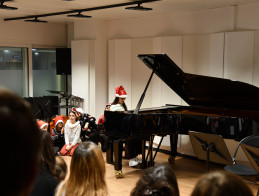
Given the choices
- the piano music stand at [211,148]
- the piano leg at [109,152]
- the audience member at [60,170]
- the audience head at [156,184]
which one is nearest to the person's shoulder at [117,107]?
the piano leg at [109,152]

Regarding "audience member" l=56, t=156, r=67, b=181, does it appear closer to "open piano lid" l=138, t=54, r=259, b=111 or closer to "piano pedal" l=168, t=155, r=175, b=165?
"open piano lid" l=138, t=54, r=259, b=111

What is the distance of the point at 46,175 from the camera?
92.5 inches

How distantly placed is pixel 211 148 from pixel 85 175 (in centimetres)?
224

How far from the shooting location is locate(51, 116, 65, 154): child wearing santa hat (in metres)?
7.83

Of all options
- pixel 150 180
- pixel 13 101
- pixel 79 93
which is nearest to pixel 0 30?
pixel 79 93

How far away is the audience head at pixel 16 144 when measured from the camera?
1.78 feet

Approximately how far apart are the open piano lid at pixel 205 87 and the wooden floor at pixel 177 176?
1243 millimetres

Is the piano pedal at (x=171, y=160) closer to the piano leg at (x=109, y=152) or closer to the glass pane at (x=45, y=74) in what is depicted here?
the piano leg at (x=109, y=152)

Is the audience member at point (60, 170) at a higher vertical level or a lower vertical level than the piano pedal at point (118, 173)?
higher

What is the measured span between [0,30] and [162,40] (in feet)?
14.3

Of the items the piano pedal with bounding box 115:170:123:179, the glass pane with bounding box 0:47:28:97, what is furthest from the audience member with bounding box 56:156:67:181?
the glass pane with bounding box 0:47:28:97

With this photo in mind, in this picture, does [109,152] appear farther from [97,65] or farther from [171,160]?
[97,65]

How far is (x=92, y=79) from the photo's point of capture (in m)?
9.52

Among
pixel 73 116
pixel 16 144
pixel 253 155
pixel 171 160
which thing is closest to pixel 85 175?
pixel 16 144
